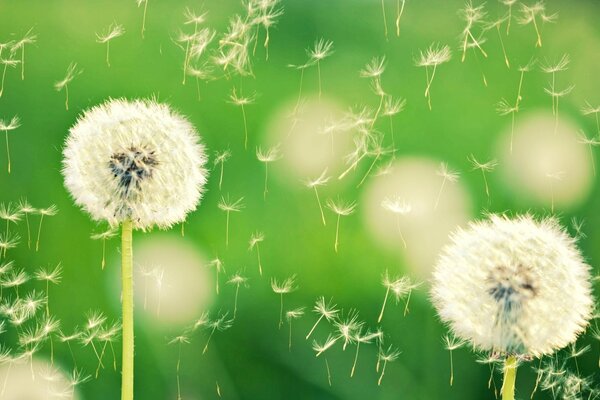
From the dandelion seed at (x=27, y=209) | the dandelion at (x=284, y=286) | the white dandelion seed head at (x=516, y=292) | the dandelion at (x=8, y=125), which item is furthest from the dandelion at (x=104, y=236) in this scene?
the white dandelion seed head at (x=516, y=292)

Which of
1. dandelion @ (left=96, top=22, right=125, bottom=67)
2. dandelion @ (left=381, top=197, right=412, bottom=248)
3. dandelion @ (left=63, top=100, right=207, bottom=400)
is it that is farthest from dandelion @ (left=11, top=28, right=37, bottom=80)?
dandelion @ (left=381, top=197, right=412, bottom=248)

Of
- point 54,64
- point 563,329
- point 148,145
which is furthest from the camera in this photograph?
point 54,64

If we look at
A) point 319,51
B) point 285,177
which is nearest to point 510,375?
point 285,177

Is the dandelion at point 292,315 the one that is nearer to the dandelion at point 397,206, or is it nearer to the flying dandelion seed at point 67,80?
the dandelion at point 397,206

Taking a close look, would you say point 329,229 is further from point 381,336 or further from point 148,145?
point 148,145

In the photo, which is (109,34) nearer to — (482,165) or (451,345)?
(482,165)

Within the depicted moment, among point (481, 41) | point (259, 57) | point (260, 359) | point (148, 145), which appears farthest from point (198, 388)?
point (481, 41)
